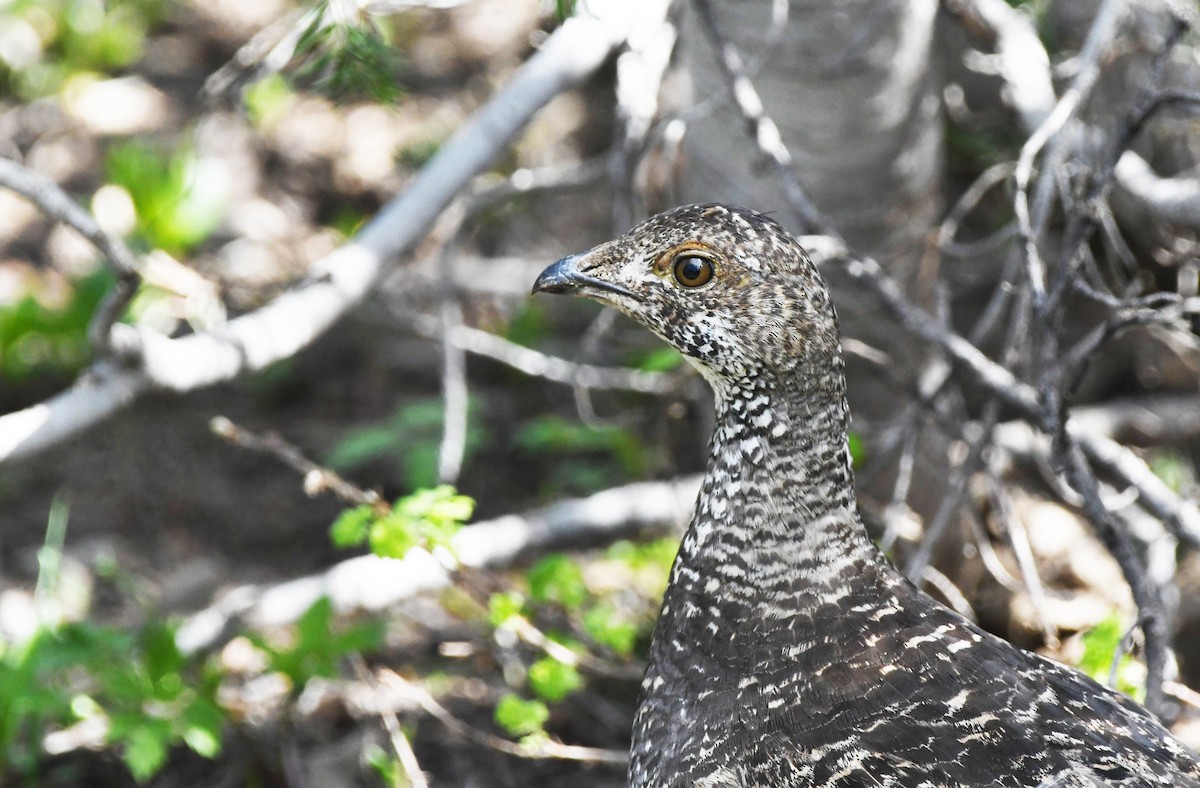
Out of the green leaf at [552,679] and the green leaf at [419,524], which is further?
the green leaf at [552,679]

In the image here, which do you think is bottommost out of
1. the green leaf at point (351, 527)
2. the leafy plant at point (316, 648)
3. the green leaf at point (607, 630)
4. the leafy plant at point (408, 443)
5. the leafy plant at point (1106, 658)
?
the leafy plant at point (408, 443)

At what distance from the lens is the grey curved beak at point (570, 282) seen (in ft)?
9.67

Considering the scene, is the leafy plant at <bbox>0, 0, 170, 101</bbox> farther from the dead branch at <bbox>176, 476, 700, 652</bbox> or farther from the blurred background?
the dead branch at <bbox>176, 476, 700, 652</bbox>

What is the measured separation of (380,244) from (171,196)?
286 cm

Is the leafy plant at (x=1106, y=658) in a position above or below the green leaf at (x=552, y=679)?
above

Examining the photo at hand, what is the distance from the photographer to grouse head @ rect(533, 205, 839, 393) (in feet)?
9.20

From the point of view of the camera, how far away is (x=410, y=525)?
3.47 m

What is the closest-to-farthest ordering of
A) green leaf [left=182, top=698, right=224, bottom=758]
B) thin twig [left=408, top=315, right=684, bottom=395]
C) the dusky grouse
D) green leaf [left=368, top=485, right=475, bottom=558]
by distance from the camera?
the dusky grouse < green leaf [left=368, top=485, right=475, bottom=558] < green leaf [left=182, top=698, right=224, bottom=758] < thin twig [left=408, top=315, right=684, bottom=395]

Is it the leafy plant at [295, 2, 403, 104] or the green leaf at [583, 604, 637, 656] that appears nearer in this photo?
the leafy plant at [295, 2, 403, 104]

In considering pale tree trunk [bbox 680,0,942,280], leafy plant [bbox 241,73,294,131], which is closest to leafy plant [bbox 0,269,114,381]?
leafy plant [bbox 241,73,294,131]

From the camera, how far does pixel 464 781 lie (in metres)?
4.51

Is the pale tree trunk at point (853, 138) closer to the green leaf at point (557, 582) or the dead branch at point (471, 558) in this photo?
the dead branch at point (471, 558)

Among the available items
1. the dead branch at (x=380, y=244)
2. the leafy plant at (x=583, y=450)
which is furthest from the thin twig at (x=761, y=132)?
the leafy plant at (x=583, y=450)

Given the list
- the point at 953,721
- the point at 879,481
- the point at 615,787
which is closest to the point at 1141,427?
the point at 879,481
